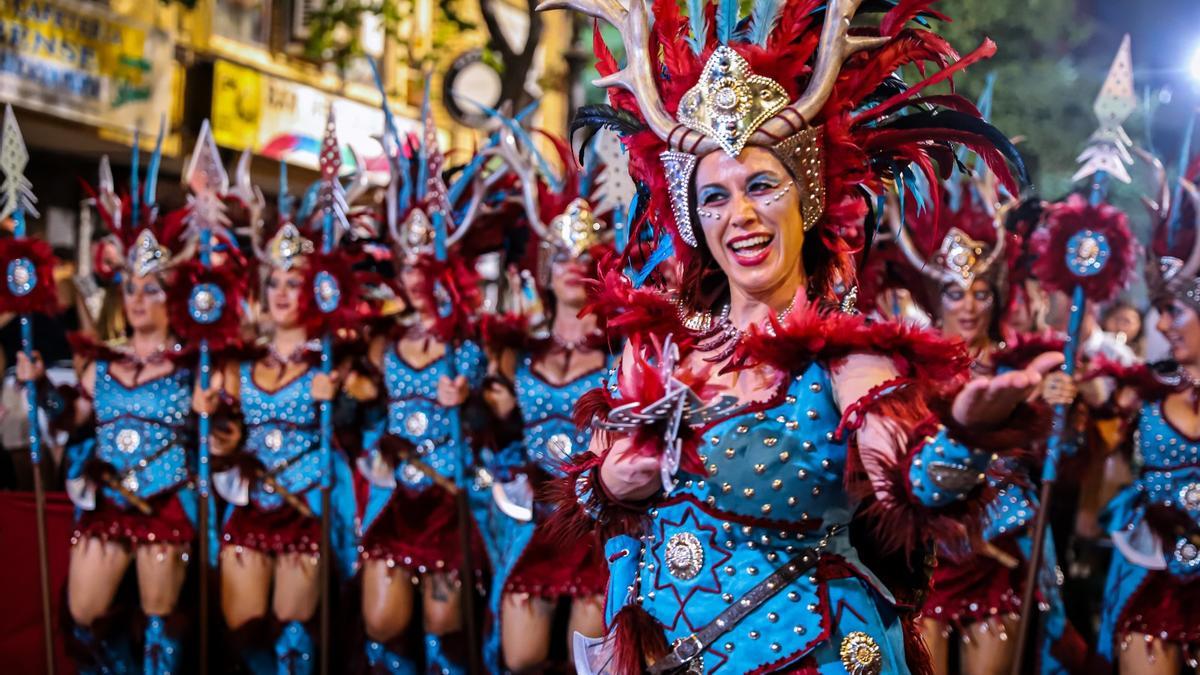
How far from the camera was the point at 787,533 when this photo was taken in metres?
2.40

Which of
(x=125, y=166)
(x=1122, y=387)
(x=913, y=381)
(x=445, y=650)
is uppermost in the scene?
(x=125, y=166)

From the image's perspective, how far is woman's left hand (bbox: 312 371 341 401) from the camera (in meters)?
6.02

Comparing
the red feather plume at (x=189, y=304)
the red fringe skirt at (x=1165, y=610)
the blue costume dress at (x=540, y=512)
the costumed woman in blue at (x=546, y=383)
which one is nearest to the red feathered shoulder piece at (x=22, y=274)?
the red feather plume at (x=189, y=304)

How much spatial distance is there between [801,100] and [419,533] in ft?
12.7

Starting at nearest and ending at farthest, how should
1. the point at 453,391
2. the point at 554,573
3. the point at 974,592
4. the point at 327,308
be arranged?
1. the point at 554,573
2. the point at 974,592
3. the point at 453,391
4. the point at 327,308

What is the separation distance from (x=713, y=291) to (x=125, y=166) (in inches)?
369

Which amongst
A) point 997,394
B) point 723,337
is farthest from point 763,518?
point 997,394

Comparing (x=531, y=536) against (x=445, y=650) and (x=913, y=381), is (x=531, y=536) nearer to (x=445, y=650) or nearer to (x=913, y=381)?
(x=445, y=650)

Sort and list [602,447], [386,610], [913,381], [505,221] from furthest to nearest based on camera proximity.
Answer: [505,221]
[386,610]
[602,447]
[913,381]

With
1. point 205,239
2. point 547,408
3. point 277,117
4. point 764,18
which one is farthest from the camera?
point 277,117

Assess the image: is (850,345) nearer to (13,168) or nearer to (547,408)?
(547,408)

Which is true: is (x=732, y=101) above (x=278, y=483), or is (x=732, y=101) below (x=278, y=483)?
above

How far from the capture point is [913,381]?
221 cm

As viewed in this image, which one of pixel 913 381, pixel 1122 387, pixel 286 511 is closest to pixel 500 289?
pixel 286 511
